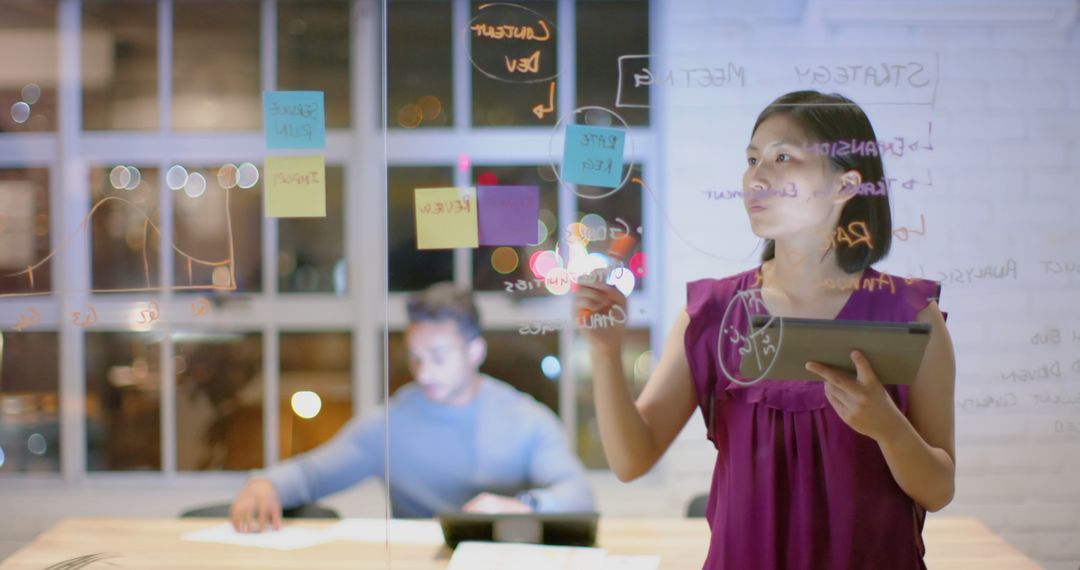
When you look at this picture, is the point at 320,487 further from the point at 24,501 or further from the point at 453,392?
the point at 24,501

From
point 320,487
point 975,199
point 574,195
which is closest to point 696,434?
point 574,195

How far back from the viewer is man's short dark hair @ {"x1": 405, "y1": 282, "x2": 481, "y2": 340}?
2.07 meters

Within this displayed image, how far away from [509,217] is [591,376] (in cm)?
38

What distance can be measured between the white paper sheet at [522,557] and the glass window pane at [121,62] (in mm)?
1290

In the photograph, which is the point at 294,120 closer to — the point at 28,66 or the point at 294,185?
the point at 294,185

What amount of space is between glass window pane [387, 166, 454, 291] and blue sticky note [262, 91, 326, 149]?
264 mm

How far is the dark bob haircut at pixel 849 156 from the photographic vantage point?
1920 millimetres

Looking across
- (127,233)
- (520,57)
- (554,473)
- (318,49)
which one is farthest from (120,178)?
(554,473)

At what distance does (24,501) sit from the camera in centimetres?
236

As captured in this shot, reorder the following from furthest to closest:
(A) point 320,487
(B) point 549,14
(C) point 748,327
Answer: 1. (A) point 320,487
2. (B) point 549,14
3. (C) point 748,327

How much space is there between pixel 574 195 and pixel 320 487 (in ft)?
3.19

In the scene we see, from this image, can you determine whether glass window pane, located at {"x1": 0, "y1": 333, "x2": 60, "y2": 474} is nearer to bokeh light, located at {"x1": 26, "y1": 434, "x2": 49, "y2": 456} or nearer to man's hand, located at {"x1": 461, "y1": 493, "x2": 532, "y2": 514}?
bokeh light, located at {"x1": 26, "y1": 434, "x2": 49, "y2": 456}

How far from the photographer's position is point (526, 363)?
2.06 metres

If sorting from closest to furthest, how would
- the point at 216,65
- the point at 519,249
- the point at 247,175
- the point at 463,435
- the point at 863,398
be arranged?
1. the point at 863,398
2. the point at 519,249
3. the point at 463,435
4. the point at 247,175
5. the point at 216,65
